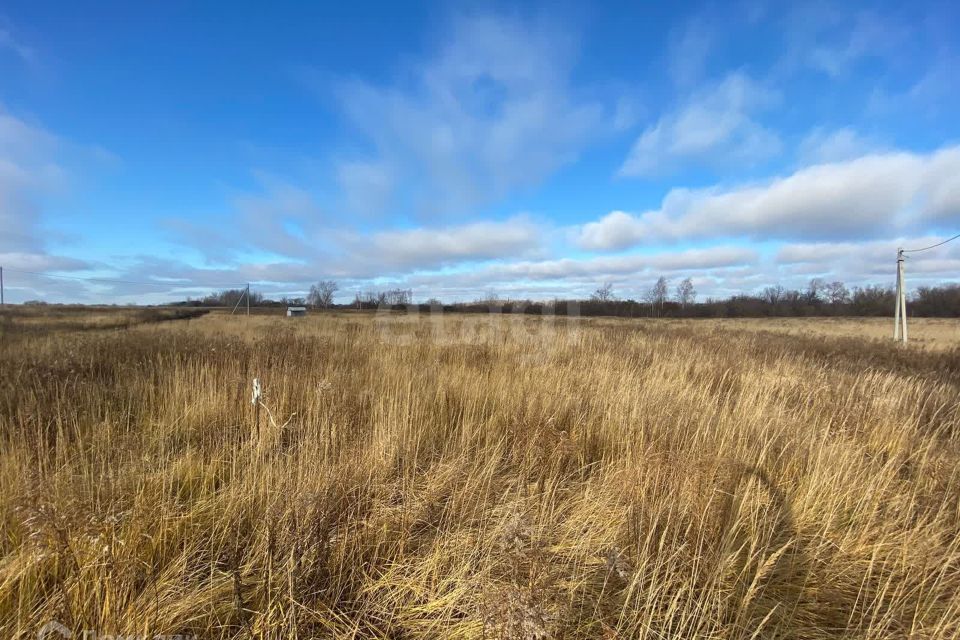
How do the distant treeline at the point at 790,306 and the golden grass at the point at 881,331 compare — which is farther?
the distant treeline at the point at 790,306

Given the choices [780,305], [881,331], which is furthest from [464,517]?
[780,305]

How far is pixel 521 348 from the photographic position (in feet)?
25.5

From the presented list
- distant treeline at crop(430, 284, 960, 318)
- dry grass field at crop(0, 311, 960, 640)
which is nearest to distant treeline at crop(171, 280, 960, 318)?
distant treeline at crop(430, 284, 960, 318)

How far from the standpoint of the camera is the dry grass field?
146 centimetres

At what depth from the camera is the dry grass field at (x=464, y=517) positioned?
1.46 metres

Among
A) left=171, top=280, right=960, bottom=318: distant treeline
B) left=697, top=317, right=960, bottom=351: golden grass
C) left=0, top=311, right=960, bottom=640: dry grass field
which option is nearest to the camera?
left=0, top=311, right=960, bottom=640: dry grass field

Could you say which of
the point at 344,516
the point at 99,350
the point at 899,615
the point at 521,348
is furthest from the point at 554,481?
the point at 99,350

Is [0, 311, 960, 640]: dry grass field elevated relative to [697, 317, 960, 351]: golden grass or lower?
elevated

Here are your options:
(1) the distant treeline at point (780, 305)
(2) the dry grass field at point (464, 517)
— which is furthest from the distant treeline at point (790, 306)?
(2) the dry grass field at point (464, 517)

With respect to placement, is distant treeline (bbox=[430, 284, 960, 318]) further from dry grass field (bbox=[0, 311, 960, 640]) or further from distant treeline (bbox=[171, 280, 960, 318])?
dry grass field (bbox=[0, 311, 960, 640])

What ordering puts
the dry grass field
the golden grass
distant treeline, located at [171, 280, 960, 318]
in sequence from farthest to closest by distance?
distant treeline, located at [171, 280, 960, 318] < the golden grass < the dry grass field

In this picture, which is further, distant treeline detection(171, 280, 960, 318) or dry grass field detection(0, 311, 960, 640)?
distant treeline detection(171, 280, 960, 318)

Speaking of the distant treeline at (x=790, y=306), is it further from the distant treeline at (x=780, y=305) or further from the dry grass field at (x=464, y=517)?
the dry grass field at (x=464, y=517)

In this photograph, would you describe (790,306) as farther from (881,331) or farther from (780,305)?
(881,331)
